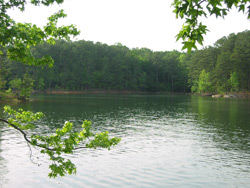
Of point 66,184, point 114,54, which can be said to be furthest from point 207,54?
point 66,184

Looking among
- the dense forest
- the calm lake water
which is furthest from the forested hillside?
the calm lake water

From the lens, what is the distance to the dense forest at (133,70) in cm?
10869

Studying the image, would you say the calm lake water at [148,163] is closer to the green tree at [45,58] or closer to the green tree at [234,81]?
the green tree at [45,58]

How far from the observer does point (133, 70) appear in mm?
158500

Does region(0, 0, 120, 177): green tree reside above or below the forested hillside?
below

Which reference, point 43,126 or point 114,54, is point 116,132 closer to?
point 43,126

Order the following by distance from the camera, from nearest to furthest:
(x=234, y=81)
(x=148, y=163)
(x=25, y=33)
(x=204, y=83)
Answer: (x=25, y=33) < (x=148, y=163) < (x=234, y=81) < (x=204, y=83)

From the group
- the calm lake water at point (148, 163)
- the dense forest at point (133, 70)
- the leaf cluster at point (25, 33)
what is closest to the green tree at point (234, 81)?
the dense forest at point (133, 70)

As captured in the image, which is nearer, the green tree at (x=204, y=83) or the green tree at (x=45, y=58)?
the green tree at (x=45, y=58)

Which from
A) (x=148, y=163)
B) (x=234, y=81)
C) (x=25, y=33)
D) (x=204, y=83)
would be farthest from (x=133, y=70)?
(x=25, y=33)

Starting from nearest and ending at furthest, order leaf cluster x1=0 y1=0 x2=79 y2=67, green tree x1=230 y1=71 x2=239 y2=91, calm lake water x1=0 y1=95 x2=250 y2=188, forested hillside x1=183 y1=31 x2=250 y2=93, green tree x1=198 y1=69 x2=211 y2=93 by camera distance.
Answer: leaf cluster x1=0 y1=0 x2=79 y2=67 → calm lake water x1=0 y1=95 x2=250 y2=188 → green tree x1=230 y1=71 x2=239 y2=91 → forested hillside x1=183 y1=31 x2=250 y2=93 → green tree x1=198 y1=69 x2=211 y2=93

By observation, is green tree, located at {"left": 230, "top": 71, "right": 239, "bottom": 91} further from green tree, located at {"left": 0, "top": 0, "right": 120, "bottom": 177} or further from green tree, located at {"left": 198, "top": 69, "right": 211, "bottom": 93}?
green tree, located at {"left": 0, "top": 0, "right": 120, "bottom": 177}

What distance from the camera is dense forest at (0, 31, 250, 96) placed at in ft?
357

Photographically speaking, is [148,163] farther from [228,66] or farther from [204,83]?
[204,83]
